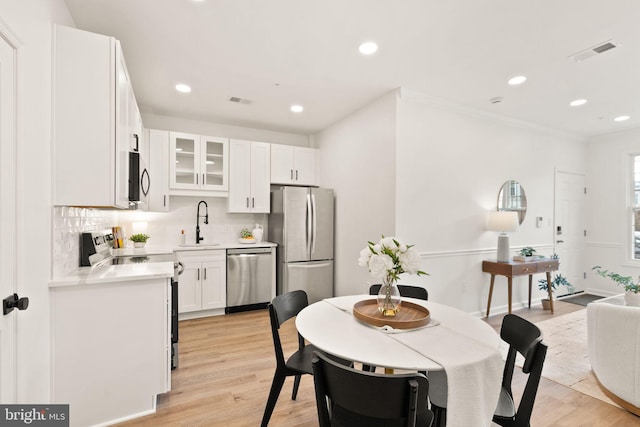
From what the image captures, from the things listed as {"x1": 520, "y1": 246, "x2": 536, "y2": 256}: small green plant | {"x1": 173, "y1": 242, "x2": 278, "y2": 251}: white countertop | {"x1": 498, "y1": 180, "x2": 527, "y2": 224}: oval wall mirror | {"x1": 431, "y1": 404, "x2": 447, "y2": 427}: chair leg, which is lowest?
{"x1": 431, "y1": 404, "x2": 447, "y2": 427}: chair leg

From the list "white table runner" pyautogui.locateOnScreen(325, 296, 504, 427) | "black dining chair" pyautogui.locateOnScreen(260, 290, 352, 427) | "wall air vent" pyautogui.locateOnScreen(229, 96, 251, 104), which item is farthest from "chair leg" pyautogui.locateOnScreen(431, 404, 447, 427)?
"wall air vent" pyautogui.locateOnScreen(229, 96, 251, 104)

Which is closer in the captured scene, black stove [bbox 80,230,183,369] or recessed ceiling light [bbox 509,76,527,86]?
black stove [bbox 80,230,183,369]

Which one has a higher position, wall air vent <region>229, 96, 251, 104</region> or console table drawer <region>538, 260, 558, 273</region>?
wall air vent <region>229, 96, 251, 104</region>

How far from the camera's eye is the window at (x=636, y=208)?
16.4 feet

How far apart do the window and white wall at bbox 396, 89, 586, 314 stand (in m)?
1.58

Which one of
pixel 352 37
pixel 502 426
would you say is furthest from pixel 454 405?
pixel 352 37

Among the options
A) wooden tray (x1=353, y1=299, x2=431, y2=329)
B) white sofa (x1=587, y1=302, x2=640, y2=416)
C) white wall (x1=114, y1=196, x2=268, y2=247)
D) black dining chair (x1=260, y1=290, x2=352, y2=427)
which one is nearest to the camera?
wooden tray (x1=353, y1=299, x2=431, y2=329)

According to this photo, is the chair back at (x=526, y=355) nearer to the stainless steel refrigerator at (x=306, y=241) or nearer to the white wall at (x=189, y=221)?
the stainless steel refrigerator at (x=306, y=241)

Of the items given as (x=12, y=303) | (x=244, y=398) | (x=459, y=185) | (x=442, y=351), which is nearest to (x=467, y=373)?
(x=442, y=351)

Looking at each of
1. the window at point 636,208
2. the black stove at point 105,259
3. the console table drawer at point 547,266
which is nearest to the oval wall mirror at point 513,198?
the console table drawer at point 547,266

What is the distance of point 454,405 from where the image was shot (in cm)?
125

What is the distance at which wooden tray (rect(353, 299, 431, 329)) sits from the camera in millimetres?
1607

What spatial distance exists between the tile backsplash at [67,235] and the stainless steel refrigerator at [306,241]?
7.44ft

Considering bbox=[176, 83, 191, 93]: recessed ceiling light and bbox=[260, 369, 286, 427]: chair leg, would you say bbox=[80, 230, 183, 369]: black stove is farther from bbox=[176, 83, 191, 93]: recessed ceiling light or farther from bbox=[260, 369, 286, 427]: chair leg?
bbox=[176, 83, 191, 93]: recessed ceiling light
